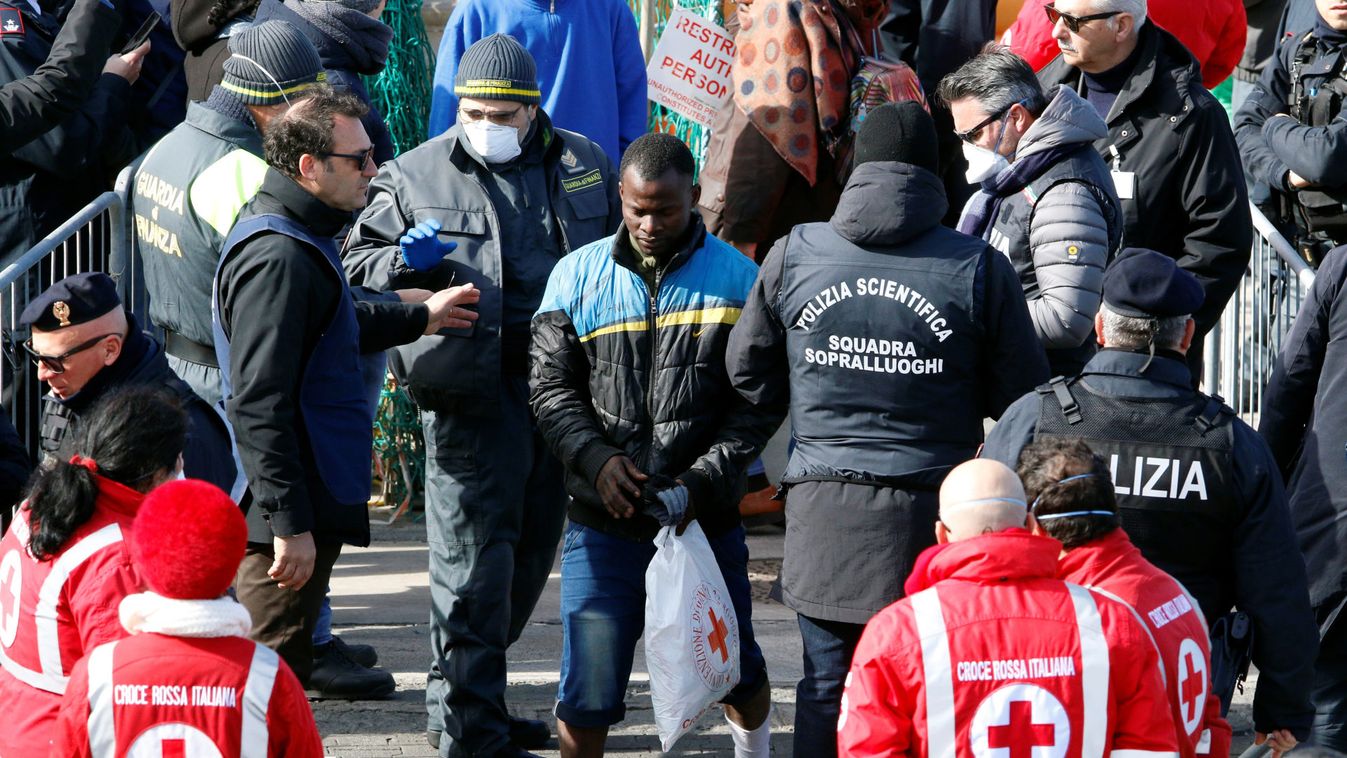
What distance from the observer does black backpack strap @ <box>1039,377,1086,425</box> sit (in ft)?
13.5

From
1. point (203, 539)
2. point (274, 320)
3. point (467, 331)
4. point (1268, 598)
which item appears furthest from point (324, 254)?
point (1268, 598)

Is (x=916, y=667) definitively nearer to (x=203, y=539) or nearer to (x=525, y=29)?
(x=203, y=539)

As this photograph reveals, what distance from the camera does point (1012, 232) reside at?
16.8 feet

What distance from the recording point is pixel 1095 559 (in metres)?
3.68

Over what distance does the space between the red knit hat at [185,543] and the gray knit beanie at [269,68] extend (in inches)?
91.2

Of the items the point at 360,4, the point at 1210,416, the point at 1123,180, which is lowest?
the point at 1210,416

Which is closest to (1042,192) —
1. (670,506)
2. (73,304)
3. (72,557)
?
(670,506)

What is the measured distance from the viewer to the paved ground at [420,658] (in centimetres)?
570

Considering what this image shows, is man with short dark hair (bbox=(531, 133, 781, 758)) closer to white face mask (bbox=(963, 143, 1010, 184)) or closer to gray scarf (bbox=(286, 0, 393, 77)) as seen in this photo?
white face mask (bbox=(963, 143, 1010, 184))

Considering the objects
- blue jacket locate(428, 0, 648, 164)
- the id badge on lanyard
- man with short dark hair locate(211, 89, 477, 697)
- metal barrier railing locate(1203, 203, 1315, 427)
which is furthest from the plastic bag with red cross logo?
metal barrier railing locate(1203, 203, 1315, 427)

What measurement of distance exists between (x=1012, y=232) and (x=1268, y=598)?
1448 mm

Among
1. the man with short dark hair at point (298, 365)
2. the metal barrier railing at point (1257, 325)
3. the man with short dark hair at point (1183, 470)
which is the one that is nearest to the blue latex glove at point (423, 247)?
the man with short dark hair at point (298, 365)

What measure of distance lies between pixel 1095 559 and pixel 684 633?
1.45 meters

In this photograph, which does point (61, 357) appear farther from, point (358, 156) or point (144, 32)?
point (144, 32)
